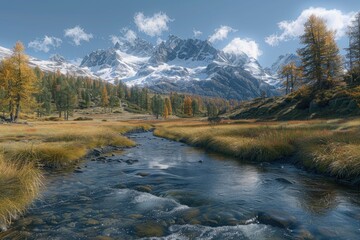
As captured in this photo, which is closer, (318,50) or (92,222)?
(92,222)

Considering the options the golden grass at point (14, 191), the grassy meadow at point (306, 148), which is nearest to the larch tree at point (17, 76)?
the grassy meadow at point (306, 148)

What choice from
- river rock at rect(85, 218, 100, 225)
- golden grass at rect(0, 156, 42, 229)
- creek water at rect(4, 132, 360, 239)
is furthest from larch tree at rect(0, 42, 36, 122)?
river rock at rect(85, 218, 100, 225)

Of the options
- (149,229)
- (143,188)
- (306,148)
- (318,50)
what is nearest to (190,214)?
(149,229)

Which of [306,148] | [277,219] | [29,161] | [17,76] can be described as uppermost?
[17,76]

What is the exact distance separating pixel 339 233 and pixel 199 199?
6048 millimetres

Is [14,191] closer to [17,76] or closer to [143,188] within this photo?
[143,188]

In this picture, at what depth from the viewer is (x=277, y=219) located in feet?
37.7

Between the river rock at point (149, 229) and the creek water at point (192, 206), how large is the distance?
0.03 meters

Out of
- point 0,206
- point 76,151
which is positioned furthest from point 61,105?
point 0,206

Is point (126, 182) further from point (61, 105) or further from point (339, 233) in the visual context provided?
point (61, 105)

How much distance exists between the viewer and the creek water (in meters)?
10.5

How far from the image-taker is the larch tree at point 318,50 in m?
58.6

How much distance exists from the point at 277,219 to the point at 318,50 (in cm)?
5491

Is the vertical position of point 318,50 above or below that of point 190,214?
above
